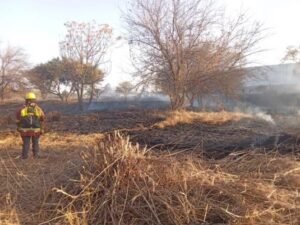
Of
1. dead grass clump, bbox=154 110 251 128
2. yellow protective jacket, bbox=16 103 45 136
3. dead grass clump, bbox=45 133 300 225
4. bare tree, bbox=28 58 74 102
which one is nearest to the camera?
dead grass clump, bbox=45 133 300 225

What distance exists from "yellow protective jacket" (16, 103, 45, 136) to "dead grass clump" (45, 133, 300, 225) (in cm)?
422

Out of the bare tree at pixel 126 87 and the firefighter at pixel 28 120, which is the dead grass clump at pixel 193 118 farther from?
the firefighter at pixel 28 120

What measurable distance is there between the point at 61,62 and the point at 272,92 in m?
19.3

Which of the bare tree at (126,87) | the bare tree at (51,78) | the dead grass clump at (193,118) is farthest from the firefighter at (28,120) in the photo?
the bare tree at (51,78)

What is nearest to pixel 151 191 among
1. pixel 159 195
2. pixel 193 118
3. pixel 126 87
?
pixel 159 195

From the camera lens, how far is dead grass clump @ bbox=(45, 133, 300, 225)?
533 cm

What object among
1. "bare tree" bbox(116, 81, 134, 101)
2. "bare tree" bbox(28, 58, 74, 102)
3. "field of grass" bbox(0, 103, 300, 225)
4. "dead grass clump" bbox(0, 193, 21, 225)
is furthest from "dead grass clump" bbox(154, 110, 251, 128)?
"bare tree" bbox(28, 58, 74, 102)

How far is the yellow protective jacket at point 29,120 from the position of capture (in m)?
10.3

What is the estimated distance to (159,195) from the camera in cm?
565

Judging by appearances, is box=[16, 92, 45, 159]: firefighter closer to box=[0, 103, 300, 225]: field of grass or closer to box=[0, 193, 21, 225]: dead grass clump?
box=[0, 103, 300, 225]: field of grass

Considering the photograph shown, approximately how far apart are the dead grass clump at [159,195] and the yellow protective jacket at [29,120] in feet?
13.8

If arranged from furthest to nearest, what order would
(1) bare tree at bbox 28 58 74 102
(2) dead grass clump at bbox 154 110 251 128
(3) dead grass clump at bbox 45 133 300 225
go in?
(1) bare tree at bbox 28 58 74 102 < (2) dead grass clump at bbox 154 110 251 128 < (3) dead grass clump at bbox 45 133 300 225

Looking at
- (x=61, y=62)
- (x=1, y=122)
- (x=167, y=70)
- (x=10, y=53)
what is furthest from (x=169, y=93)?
(x=10, y=53)

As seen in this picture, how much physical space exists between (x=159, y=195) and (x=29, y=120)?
5.49m
